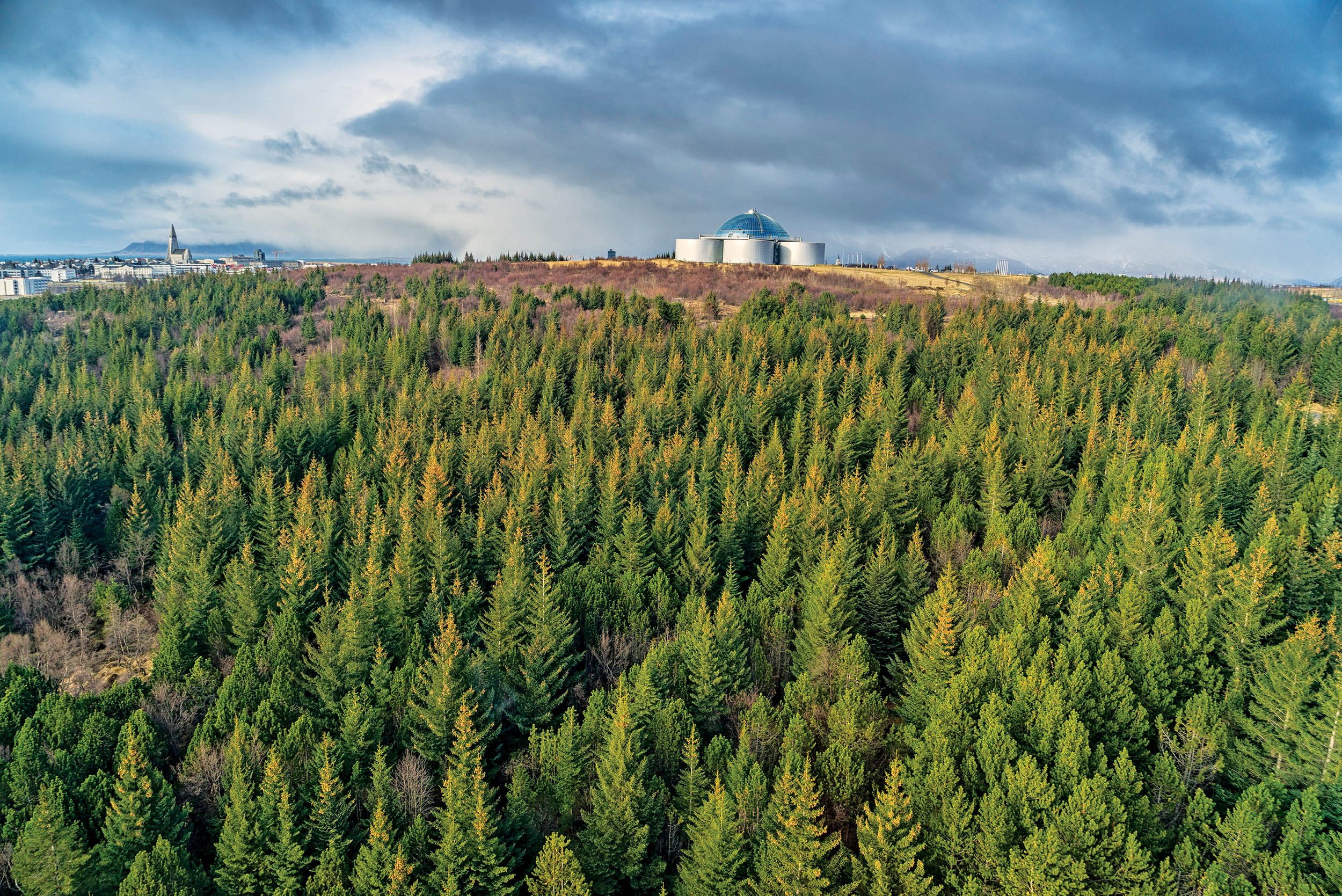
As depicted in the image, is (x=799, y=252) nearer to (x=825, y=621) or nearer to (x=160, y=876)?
(x=825, y=621)

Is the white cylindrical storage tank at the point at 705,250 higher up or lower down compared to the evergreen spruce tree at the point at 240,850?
higher up

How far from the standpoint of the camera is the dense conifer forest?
111 ft

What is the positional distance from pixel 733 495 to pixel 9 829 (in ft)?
153

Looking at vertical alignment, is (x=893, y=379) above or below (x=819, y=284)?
below

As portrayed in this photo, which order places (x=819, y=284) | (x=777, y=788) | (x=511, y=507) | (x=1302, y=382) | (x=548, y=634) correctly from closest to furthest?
(x=777, y=788), (x=548, y=634), (x=511, y=507), (x=1302, y=382), (x=819, y=284)

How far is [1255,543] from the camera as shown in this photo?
156ft

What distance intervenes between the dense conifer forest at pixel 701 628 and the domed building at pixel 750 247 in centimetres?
6312

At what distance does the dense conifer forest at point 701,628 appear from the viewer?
111ft

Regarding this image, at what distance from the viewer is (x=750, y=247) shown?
517ft

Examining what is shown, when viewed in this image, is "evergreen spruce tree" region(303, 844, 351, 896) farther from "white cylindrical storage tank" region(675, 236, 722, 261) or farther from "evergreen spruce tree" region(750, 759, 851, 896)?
"white cylindrical storage tank" region(675, 236, 722, 261)

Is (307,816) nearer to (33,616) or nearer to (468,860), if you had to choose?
(468,860)

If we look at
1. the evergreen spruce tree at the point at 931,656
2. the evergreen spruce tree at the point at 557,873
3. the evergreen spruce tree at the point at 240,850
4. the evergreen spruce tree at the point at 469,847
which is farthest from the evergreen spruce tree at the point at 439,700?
the evergreen spruce tree at the point at 931,656

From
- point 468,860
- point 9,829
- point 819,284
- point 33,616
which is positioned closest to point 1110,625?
point 468,860

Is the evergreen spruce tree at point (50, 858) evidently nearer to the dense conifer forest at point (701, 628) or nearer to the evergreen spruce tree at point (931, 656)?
the dense conifer forest at point (701, 628)
